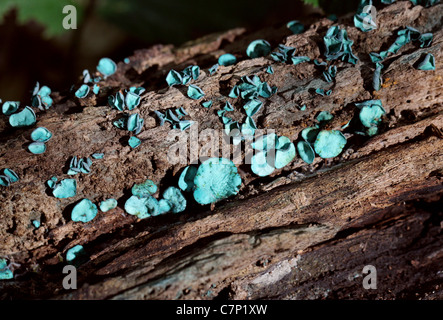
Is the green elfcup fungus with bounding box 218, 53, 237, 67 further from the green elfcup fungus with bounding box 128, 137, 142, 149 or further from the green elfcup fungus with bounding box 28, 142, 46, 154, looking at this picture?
the green elfcup fungus with bounding box 28, 142, 46, 154

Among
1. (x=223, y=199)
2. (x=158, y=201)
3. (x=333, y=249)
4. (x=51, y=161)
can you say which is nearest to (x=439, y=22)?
(x=333, y=249)

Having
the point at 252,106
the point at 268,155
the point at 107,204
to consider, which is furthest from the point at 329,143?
the point at 107,204

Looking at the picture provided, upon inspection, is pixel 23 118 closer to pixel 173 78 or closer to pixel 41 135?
pixel 41 135

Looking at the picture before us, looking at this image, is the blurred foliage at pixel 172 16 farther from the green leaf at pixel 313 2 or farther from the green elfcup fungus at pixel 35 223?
the green elfcup fungus at pixel 35 223

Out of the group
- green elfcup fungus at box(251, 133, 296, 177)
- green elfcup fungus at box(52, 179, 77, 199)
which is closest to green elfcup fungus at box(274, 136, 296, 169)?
green elfcup fungus at box(251, 133, 296, 177)

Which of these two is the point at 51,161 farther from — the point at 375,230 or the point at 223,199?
the point at 375,230
